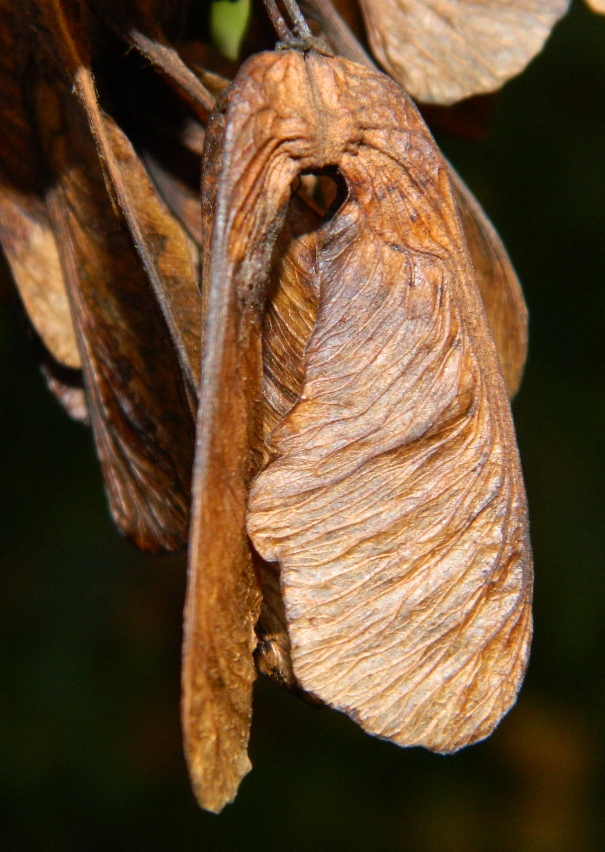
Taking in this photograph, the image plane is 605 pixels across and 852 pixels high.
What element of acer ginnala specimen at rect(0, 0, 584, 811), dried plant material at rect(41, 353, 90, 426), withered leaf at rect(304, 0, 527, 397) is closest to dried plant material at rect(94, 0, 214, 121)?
acer ginnala specimen at rect(0, 0, 584, 811)

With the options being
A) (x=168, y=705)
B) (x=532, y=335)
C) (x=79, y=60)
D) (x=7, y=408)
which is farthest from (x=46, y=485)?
(x=79, y=60)

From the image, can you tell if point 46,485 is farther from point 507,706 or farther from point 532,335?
point 507,706

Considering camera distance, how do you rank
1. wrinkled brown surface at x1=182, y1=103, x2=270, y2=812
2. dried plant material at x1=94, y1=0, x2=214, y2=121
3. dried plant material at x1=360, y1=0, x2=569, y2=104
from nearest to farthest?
1. wrinkled brown surface at x1=182, y1=103, x2=270, y2=812
2. dried plant material at x1=94, y1=0, x2=214, y2=121
3. dried plant material at x1=360, y1=0, x2=569, y2=104

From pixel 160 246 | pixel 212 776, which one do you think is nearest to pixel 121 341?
pixel 160 246

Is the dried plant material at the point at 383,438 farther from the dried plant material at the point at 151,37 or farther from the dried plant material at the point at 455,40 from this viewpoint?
the dried plant material at the point at 455,40

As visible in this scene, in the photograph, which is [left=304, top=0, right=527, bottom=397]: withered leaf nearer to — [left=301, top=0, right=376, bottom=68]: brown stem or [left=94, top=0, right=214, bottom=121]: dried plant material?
[left=301, top=0, right=376, bottom=68]: brown stem

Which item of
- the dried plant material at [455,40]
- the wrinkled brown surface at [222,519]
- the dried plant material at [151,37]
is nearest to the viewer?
the wrinkled brown surface at [222,519]

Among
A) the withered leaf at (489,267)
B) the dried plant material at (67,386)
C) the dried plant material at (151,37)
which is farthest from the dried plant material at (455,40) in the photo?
the dried plant material at (67,386)
